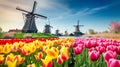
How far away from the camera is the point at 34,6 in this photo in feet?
185

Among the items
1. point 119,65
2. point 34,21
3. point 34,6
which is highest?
point 34,6

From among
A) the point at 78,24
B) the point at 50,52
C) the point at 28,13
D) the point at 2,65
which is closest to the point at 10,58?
the point at 2,65

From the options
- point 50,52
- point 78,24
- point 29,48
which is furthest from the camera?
point 78,24

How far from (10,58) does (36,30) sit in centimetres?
5771

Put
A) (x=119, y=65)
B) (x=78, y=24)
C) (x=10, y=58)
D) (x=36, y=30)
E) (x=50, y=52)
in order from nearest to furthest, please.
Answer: (x=119, y=65), (x=10, y=58), (x=50, y=52), (x=36, y=30), (x=78, y=24)

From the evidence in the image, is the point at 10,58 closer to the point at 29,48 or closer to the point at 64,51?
the point at 64,51

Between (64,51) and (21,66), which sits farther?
(21,66)

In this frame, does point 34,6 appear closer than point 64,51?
No

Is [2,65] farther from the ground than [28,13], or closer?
closer

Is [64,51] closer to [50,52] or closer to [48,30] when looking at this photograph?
[50,52]

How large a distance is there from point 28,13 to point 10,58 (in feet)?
175

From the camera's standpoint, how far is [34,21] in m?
58.8

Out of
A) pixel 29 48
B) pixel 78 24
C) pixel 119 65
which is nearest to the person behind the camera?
pixel 119 65

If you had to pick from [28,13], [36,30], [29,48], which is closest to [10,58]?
[29,48]
